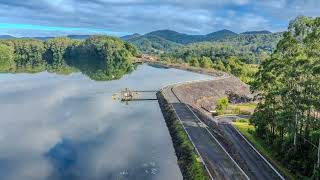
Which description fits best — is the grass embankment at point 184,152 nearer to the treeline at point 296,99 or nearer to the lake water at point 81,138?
the lake water at point 81,138

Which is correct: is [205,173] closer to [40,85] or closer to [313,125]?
[313,125]

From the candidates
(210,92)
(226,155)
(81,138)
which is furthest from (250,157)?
(210,92)

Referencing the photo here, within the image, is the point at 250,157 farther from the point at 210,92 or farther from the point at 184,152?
the point at 210,92

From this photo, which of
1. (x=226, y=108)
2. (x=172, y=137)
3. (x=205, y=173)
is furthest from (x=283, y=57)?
(x=226, y=108)

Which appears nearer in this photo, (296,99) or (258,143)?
(296,99)

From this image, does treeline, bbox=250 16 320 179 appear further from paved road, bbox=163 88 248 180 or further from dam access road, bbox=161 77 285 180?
paved road, bbox=163 88 248 180

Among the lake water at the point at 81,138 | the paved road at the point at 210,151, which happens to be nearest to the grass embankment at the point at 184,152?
the paved road at the point at 210,151
